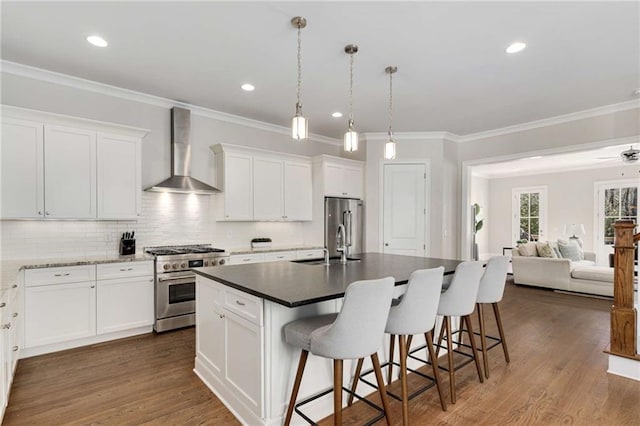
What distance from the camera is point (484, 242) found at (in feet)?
33.8

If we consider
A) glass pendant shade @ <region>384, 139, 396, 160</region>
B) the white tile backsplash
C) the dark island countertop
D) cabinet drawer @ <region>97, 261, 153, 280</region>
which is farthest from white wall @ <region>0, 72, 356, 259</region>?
glass pendant shade @ <region>384, 139, 396, 160</region>

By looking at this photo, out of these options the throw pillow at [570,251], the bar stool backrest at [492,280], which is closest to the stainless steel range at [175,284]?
the bar stool backrest at [492,280]

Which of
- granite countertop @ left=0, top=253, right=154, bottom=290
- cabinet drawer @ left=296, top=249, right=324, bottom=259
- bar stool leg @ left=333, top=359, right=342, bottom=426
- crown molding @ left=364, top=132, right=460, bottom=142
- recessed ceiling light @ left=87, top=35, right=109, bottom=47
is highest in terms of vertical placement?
recessed ceiling light @ left=87, top=35, right=109, bottom=47

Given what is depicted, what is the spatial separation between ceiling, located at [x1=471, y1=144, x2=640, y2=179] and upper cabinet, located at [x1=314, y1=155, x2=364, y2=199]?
8.75ft

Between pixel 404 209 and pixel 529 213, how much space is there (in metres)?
5.66

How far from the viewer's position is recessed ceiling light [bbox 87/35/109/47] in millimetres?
2844

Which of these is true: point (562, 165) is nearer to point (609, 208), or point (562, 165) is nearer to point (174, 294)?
point (609, 208)

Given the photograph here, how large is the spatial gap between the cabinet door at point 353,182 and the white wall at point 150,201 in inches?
38.4

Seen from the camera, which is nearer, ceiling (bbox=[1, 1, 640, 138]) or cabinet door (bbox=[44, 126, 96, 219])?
ceiling (bbox=[1, 1, 640, 138])

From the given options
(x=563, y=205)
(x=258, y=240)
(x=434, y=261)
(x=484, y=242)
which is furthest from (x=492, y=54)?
(x=484, y=242)

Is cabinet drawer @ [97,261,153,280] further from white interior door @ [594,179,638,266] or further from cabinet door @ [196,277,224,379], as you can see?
white interior door @ [594,179,638,266]

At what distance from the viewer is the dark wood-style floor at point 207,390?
88.7 inches

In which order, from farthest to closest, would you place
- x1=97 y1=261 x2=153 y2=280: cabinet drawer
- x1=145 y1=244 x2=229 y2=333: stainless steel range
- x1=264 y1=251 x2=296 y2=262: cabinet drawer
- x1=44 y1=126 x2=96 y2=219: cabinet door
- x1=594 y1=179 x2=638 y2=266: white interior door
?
x1=594 y1=179 x2=638 y2=266: white interior door, x1=264 y1=251 x2=296 y2=262: cabinet drawer, x1=145 y1=244 x2=229 y2=333: stainless steel range, x1=97 y1=261 x2=153 y2=280: cabinet drawer, x1=44 y1=126 x2=96 y2=219: cabinet door

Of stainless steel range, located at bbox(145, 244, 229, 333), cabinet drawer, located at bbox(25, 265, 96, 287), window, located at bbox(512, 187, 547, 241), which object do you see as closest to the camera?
cabinet drawer, located at bbox(25, 265, 96, 287)
